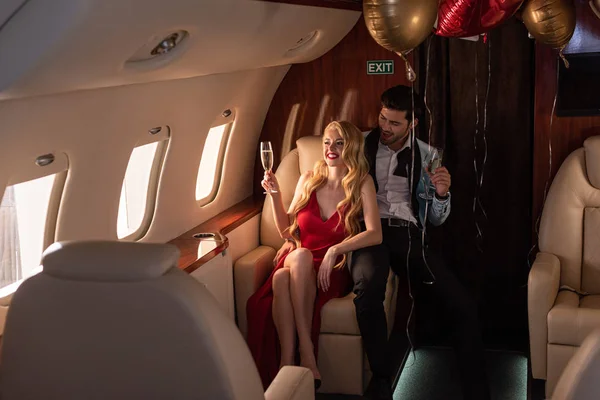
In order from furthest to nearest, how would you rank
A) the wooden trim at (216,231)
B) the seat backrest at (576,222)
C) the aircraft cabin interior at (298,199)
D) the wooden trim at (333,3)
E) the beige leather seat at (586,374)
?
1. the seat backrest at (576,222)
2. the wooden trim at (216,231)
3. the wooden trim at (333,3)
4. the aircraft cabin interior at (298,199)
5. the beige leather seat at (586,374)

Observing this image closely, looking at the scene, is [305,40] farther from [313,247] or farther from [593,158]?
[593,158]

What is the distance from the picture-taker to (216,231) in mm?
5141

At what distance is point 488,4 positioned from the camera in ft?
13.8

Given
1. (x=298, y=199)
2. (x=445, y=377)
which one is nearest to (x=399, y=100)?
(x=298, y=199)

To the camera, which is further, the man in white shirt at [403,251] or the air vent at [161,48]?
the man in white shirt at [403,251]

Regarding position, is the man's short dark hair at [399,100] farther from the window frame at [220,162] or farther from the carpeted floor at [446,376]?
the carpeted floor at [446,376]

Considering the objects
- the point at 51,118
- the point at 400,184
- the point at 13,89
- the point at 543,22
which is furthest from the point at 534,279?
the point at 13,89

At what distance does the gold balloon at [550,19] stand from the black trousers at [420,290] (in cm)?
136

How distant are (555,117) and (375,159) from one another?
1113 millimetres

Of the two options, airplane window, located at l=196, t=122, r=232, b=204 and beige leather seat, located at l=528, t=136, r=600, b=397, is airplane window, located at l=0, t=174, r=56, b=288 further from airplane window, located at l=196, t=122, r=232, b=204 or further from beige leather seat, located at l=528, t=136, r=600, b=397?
beige leather seat, located at l=528, t=136, r=600, b=397

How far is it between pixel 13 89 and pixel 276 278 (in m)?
2.30

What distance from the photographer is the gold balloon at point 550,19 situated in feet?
14.2

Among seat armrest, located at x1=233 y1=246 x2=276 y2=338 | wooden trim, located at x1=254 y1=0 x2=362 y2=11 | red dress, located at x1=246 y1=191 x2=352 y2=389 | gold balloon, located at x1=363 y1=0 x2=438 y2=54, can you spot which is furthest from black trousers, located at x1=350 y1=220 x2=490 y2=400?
gold balloon, located at x1=363 y1=0 x2=438 y2=54

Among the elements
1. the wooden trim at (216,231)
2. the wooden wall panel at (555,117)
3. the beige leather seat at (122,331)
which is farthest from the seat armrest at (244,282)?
the beige leather seat at (122,331)
